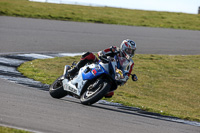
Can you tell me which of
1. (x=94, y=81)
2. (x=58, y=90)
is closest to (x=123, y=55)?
(x=94, y=81)

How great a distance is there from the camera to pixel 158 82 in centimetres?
1648

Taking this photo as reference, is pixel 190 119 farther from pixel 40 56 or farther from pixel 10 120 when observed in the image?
pixel 40 56

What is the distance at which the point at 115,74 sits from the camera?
925 cm

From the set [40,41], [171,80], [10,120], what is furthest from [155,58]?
[10,120]

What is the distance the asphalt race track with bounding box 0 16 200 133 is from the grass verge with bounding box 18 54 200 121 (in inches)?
65.4

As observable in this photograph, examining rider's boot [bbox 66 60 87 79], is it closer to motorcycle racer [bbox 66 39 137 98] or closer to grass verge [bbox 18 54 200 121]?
motorcycle racer [bbox 66 39 137 98]

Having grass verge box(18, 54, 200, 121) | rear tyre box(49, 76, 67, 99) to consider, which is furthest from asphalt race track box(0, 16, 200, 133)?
grass verge box(18, 54, 200, 121)

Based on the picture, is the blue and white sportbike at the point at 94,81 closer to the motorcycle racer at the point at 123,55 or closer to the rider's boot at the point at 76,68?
the motorcycle racer at the point at 123,55

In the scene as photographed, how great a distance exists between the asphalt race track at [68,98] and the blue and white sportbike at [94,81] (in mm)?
278

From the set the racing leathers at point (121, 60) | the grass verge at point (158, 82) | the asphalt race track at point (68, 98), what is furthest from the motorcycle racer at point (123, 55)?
the grass verge at point (158, 82)

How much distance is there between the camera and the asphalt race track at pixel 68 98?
723 centimetres

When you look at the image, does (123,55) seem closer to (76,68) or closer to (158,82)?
(76,68)

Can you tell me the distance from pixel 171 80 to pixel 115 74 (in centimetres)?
837

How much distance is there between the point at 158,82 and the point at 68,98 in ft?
21.2
